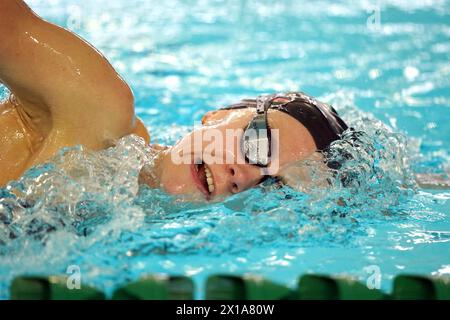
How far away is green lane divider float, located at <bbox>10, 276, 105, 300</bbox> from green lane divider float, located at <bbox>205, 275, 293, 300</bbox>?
0.26m

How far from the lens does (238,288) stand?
61.8 inches

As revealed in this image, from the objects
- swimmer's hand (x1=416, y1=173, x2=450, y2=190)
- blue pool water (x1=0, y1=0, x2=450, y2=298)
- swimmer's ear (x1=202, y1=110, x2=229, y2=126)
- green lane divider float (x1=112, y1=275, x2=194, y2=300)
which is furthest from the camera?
swimmer's hand (x1=416, y1=173, x2=450, y2=190)

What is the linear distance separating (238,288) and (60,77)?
798 millimetres

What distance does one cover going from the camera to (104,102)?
1947 mm

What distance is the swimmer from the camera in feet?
6.16

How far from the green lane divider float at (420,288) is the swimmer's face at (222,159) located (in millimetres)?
571

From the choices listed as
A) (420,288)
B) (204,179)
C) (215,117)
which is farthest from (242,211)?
(420,288)

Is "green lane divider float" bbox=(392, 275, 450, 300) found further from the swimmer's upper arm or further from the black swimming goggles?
the swimmer's upper arm

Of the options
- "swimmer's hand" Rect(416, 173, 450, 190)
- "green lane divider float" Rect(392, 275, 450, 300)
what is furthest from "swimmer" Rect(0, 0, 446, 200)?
"swimmer's hand" Rect(416, 173, 450, 190)

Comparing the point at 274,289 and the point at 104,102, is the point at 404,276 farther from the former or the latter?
the point at 104,102

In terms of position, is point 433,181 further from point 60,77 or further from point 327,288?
point 60,77

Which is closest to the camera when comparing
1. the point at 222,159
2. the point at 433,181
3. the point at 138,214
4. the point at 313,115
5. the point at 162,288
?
the point at 162,288

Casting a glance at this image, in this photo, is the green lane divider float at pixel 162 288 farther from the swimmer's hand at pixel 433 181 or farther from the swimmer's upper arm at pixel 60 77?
the swimmer's hand at pixel 433 181
